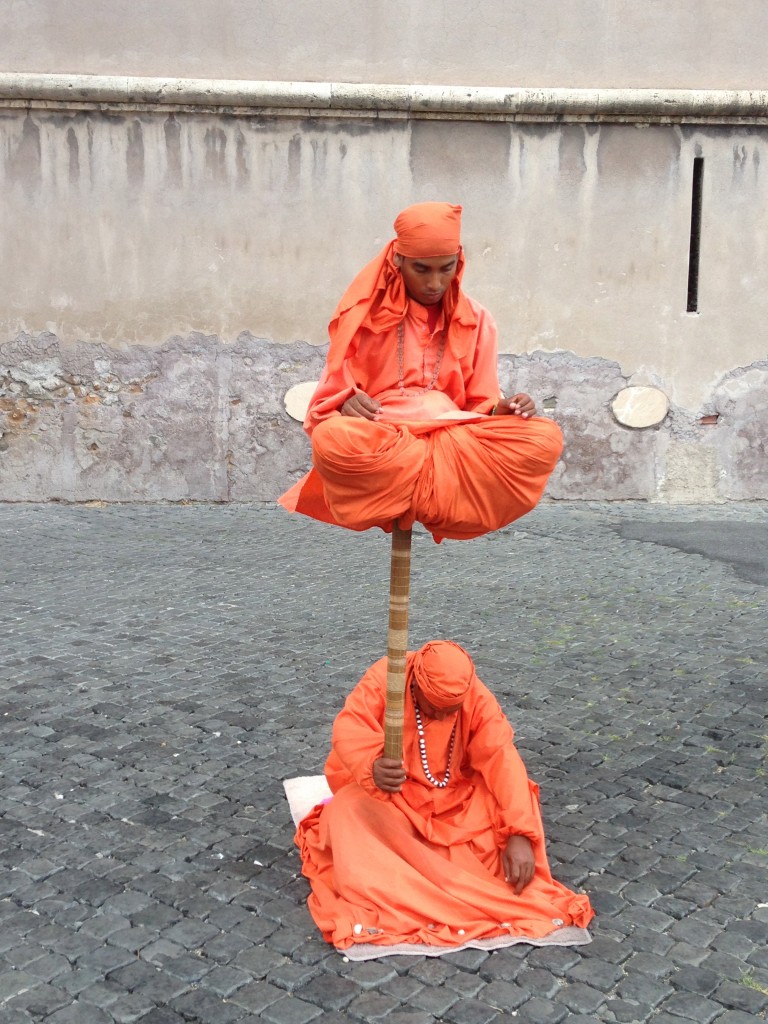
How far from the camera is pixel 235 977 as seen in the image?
10.6 ft

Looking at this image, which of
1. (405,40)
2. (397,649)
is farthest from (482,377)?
(405,40)

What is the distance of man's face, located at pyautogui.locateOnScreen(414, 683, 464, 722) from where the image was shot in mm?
3609

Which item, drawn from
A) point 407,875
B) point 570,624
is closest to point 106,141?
point 570,624

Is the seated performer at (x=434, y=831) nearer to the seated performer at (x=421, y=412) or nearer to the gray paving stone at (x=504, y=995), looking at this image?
the gray paving stone at (x=504, y=995)

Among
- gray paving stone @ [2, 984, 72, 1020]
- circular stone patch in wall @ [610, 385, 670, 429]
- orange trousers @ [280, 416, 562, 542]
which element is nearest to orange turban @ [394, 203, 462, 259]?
orange trousers @ [280, 416, 562, 542]

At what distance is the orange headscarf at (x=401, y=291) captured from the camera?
129 inches

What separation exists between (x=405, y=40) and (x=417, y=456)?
8985 millimetres

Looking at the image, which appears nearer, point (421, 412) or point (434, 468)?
point (434, 468)

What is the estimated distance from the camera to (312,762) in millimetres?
4840

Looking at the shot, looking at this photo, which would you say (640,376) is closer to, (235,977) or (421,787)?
(421,787)

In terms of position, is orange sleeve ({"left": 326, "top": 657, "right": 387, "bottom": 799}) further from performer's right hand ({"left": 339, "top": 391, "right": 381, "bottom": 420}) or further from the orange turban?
the orange turban

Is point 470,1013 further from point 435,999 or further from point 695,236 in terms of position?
point 695,236

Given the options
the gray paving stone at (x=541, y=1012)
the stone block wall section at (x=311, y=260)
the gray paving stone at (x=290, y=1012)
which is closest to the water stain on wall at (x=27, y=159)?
the stone block wall section at (x=311, y=260)

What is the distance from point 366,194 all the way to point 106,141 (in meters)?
2.55
